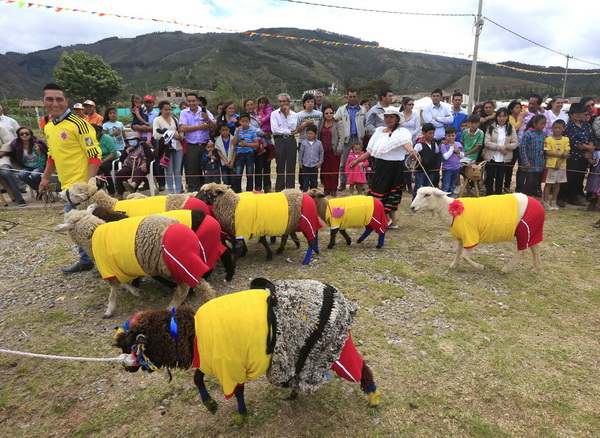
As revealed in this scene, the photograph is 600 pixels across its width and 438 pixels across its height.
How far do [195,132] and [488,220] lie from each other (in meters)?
6.63

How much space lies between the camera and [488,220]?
189 inches

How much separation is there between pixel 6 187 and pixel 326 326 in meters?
10.5

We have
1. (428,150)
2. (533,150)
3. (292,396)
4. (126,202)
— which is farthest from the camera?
(533,150)

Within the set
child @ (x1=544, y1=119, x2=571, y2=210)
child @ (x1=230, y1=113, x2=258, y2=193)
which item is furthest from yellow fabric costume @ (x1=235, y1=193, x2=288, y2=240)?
child @ (x1=544, y1=119, x2=571, y2=210)

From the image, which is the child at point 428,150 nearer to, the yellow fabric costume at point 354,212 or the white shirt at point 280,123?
the yellow fabric costume at point 354,212

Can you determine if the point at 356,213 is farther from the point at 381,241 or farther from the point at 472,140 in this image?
the point at 472,140

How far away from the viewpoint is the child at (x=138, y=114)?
358 inches

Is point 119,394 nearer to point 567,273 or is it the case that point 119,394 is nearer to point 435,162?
point 567,273

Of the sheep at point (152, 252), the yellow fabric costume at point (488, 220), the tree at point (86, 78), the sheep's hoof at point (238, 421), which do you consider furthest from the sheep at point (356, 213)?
the tree at point (86, 78)

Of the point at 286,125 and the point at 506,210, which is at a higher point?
the point at 286,125

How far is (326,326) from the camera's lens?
2.29m

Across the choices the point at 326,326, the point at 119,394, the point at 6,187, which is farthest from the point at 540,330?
the point at 6,187

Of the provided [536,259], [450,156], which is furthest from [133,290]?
[450,156]

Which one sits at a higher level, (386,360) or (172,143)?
(172,143)
